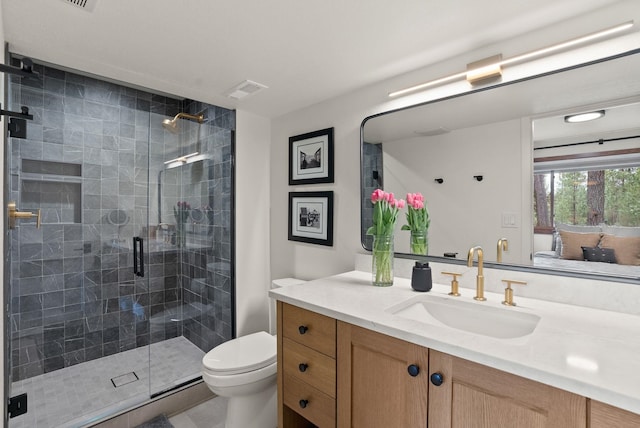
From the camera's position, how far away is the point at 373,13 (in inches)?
51.9

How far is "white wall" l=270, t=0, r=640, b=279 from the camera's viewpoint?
130 centimetres

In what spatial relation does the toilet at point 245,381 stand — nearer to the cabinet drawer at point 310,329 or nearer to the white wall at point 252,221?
the cabinet drawer at point 310,329

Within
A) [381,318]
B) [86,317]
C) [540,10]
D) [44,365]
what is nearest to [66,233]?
[86,317]

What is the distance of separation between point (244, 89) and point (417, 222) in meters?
1.42

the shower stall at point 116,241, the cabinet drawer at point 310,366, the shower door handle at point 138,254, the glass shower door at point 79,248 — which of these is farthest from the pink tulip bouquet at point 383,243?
the shower door handle at point 138,254

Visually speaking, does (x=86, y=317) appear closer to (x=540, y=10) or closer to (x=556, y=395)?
(x=556, y=395)

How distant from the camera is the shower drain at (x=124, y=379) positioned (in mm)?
2361

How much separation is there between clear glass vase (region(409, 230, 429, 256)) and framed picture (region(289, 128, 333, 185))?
723 millimetres

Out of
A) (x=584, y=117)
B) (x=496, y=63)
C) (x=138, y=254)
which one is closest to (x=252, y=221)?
(x=138, y=254)

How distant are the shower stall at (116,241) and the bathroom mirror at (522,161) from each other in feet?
5.07

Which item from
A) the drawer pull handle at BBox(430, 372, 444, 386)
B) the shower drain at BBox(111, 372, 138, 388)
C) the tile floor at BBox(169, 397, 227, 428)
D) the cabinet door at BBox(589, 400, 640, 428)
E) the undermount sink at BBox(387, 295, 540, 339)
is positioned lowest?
the tile floor at BBox(169, 397, 227, 428)

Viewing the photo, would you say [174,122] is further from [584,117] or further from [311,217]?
[584,117]

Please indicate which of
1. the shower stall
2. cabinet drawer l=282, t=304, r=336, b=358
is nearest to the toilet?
cabinet drawer l=282, t=304, r=336, b=358

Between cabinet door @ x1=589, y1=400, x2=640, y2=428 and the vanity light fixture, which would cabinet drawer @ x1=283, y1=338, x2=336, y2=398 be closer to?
cabinet door @ x1=589, y1=400, x2=640, y2=428
